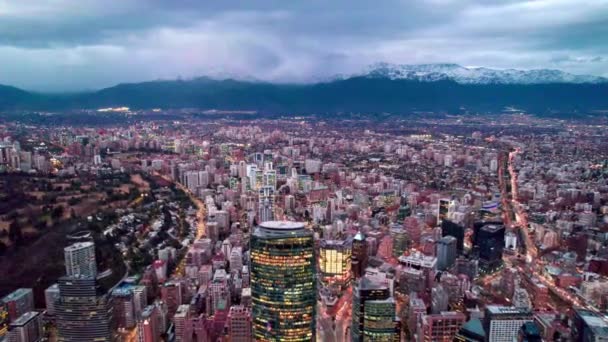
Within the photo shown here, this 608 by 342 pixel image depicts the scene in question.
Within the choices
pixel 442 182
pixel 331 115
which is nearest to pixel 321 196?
pixel 442 182

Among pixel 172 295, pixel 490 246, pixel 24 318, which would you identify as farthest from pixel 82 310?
pixel 490 246

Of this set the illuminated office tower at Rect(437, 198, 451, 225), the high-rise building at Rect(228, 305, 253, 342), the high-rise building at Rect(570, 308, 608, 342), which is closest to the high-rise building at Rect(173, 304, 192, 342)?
the high-rise building at Rect(228, 305, 253, 342)

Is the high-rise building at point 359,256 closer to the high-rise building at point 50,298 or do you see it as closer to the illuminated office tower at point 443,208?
the illuminated office tower at point 443,208

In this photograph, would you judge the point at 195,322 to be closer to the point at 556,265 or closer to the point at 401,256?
the point at 401,256

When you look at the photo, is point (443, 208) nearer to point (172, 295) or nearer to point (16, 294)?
point (172, 295)

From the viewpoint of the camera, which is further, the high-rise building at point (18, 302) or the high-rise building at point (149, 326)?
the high-rise building at point (18, 302)

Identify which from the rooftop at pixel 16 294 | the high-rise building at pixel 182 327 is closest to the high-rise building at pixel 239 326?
the high-rise building at pixel 182 327

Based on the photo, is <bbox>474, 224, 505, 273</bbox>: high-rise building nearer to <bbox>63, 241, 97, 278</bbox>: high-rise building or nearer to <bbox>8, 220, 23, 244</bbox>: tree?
<bbox>63, 241, 97, 278</bbox>: high-rise building
